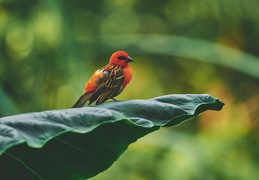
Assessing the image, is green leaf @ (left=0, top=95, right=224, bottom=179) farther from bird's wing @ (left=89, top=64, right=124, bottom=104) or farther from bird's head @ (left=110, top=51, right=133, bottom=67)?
bird's head @ (left=110, top=51, right=133, bottom=67)

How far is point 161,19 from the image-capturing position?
25.7ft

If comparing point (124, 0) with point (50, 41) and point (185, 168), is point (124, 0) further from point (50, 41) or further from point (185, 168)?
point (185, 168)

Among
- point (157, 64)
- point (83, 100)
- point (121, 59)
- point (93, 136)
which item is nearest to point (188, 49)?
point (157, 64)

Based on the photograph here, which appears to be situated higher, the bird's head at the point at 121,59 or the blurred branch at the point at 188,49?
the blurred branch at the point at 188,49

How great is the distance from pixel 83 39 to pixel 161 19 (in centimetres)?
180

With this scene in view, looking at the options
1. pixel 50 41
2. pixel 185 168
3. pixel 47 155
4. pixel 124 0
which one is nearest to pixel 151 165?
pixel 185 168

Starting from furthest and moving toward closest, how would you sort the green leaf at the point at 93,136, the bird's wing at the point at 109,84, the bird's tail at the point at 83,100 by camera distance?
1. the bird's wing at the point at 109,84
2. the bird's tail at the point at 83,100
3. the green leaf at the point at 93,136

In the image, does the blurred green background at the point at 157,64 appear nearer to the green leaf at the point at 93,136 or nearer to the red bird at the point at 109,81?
the red bird at the point at 109,81

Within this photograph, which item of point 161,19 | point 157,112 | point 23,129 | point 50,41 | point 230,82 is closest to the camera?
point 23,129

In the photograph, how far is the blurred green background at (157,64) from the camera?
5164mm

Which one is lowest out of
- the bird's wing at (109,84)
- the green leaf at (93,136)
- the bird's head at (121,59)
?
the green leaf at (93,136)

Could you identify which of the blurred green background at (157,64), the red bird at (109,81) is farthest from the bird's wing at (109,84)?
the blurred green background at (157,64)

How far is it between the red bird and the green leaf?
316 millimetres

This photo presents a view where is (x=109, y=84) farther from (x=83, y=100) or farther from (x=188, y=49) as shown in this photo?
(x=188, y=49)
